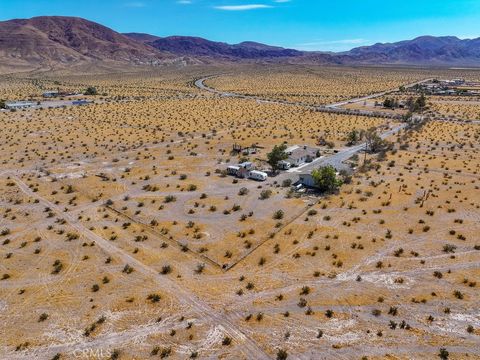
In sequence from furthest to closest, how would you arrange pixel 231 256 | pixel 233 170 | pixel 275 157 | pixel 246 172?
pixel 275 157 → pixel 233 170 → pixel 246 172 → pixel 231 256

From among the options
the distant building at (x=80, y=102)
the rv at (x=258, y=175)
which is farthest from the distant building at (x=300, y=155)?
the distant building at (x=80, y=102)

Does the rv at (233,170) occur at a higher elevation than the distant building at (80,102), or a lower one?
lower

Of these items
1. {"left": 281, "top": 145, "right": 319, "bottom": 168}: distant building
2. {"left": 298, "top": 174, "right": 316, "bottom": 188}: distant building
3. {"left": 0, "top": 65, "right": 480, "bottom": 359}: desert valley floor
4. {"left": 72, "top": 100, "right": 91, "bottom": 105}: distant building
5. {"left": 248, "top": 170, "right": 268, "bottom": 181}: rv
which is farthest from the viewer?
{"left": 72, "top": 100, "right": 91, "bottom": 105}: distant building

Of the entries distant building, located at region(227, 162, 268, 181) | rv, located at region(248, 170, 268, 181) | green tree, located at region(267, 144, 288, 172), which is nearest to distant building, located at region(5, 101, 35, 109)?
distant building, located at region(227, 162, 268, 181)

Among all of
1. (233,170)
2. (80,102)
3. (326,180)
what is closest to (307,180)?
(326,180)

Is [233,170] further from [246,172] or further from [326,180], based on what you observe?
[326,180]

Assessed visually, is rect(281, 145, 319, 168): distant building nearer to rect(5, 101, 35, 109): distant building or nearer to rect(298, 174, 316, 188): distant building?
rect(298, 174, 316, 188): distant building

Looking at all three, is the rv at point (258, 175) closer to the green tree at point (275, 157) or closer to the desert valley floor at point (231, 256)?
the desert valley floor at point (231, 256)
